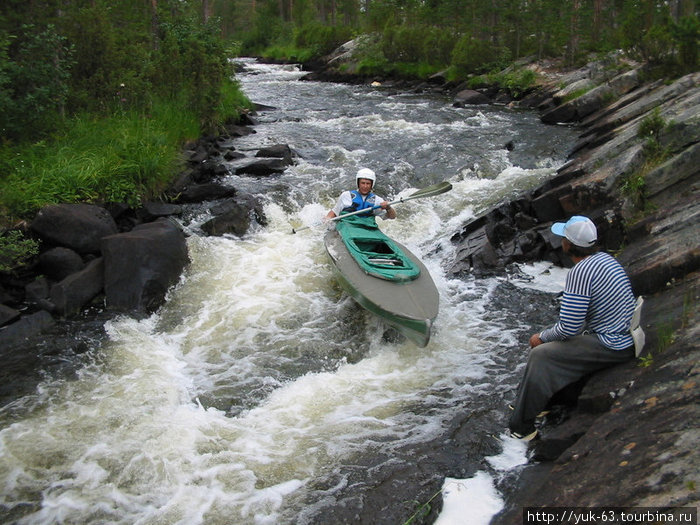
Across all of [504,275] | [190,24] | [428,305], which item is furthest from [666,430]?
[190,24]

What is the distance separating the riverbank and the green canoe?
133 centimetres

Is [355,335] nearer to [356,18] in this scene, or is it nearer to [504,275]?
[504,275]

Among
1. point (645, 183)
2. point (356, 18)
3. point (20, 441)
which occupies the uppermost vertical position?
point (356, 18)

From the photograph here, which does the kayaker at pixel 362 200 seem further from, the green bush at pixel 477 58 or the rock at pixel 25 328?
Result: the green bush at pixel 477 58

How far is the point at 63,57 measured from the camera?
32.3 feet

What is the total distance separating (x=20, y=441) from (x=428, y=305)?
4.21 metres

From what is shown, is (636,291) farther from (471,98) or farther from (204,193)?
(471,98)

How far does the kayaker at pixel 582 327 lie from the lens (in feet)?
13.2

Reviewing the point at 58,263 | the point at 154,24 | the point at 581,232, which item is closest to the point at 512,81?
the point at 154,24

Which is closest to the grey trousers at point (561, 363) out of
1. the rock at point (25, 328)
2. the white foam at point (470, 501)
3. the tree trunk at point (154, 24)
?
the white foam at point (470, 501)

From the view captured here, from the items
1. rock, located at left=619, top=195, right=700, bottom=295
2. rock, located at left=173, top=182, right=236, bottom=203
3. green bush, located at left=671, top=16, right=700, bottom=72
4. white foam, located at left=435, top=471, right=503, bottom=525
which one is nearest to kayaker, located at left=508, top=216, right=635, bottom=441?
white foam, located at left=435, top=471, right=503, bottom=525

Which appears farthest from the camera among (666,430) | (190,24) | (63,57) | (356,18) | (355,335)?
(356,18)

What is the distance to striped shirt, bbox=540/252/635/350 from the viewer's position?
157 inches

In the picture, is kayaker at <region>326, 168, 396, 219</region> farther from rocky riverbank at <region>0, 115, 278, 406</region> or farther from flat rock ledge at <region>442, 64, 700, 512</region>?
rocky riverbank at <region>0, 115, 278, 406</region>
